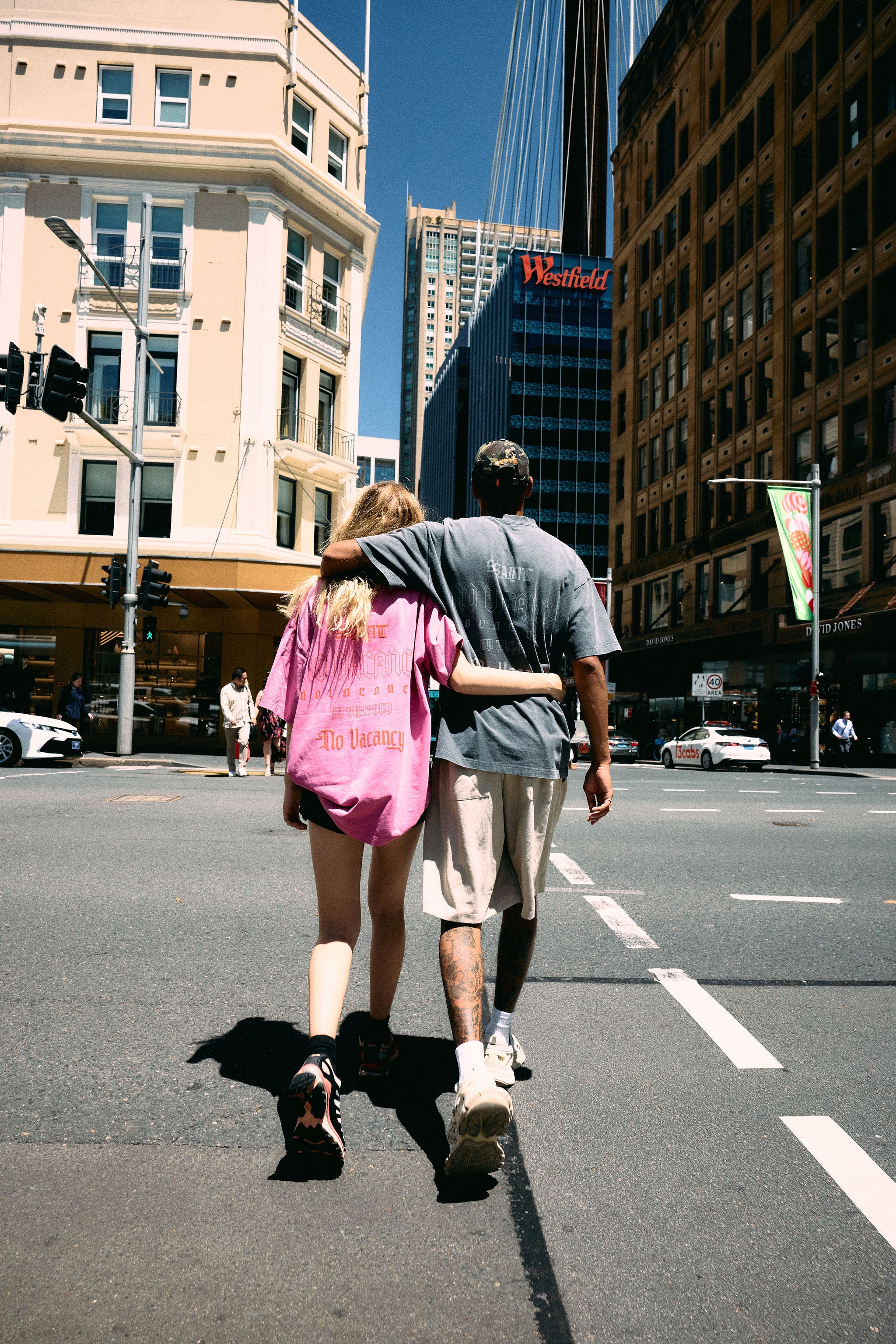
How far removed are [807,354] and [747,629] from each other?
9.59 m

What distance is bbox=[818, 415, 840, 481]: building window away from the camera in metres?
31.8

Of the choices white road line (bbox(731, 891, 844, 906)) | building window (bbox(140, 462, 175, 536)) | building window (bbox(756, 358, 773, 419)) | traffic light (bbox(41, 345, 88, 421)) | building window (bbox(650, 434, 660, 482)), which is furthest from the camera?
building window (bbox(650, 434, 660, 482))

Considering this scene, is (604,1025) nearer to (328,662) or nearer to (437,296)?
(328,662)

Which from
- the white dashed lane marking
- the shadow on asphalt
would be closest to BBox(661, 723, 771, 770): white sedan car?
the white dashed lane marking

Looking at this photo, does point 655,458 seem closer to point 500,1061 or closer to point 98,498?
point 98,498

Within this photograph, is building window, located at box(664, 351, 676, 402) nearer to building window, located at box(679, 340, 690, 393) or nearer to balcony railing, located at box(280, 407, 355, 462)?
building window, located at box(679, 340, 690, 393)

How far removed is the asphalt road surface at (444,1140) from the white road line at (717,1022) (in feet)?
0.06

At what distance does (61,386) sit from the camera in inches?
565

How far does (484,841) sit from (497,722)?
346mm

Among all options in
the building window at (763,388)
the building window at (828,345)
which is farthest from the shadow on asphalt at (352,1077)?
the building window at (763,388)

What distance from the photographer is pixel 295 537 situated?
26875 millimetres

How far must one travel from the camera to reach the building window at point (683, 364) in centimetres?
4406

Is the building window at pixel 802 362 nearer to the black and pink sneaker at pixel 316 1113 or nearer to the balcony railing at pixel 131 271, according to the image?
the balcony railing at pixel 131 271

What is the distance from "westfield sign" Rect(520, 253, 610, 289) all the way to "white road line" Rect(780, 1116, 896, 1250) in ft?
301
